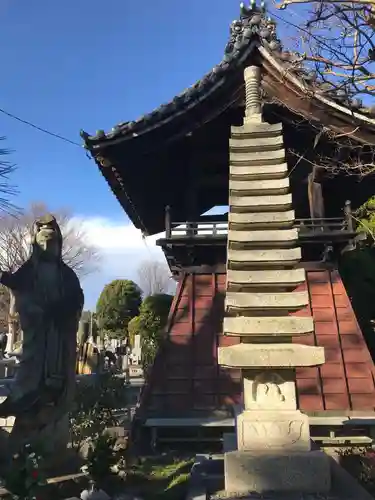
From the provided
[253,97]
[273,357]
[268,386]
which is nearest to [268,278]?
[273,357]

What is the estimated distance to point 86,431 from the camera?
7965mm

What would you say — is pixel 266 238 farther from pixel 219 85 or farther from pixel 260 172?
pixel 219 85

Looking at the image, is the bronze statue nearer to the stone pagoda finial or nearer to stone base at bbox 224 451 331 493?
stone base at bbox 224 451 331 493

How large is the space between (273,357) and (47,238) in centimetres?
385

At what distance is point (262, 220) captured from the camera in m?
5.95

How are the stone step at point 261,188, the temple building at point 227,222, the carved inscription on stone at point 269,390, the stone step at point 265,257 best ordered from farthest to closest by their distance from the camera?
1. the temple building at point 227,222
2. the stone step at point 261,188
3. the stone step at point 265,257
4. the carved inscription on stone at point 269,390

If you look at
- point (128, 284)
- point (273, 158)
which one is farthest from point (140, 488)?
point (128, 284)

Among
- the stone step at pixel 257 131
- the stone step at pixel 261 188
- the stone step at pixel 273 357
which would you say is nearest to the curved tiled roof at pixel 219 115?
the stone step at pixel 257 131

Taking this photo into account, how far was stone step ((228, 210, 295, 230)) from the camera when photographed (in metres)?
5.94

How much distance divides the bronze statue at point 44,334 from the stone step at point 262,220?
9.30ft

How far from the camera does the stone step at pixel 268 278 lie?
5.59 meters

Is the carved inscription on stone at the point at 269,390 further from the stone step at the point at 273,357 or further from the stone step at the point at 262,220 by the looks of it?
the stone step at the point at 262,220

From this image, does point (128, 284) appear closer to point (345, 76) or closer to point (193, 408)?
point (193, 408)

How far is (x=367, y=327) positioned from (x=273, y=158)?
8091 millimetres
